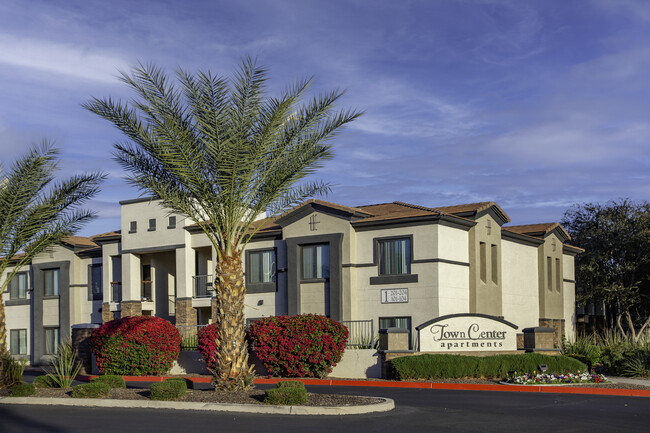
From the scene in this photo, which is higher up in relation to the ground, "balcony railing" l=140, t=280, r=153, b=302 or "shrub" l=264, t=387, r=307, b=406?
"balcony railing" l=140, t=280, r=153, b=302

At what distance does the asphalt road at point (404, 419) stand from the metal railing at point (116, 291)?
71.9 ft

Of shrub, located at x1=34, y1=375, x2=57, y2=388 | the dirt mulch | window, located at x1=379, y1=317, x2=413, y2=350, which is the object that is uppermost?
window, located at x1=379, y1=317, x2=413, y2=350

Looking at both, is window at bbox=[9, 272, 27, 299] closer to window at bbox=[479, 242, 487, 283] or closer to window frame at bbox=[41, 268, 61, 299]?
window frame at bbox=[41, 268, 61, 299]

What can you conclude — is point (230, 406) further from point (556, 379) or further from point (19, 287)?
point (19, 287)

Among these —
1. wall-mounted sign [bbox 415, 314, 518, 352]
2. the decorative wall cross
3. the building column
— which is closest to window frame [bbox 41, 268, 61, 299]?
the building column

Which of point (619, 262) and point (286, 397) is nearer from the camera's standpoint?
point (286, 397)

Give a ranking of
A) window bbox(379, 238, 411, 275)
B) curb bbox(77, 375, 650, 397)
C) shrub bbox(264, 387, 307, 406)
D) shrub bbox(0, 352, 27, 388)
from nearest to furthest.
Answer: shrub bbox(264, 387, 307, 406) → curb bbox(77, 375, 650, 397) → shrub bbox(0, 352, 27, 388) → window bbox(379, 238, 411, 275)

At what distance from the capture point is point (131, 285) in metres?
39.8

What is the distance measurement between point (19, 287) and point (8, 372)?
85.3 feet

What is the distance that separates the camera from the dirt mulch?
56.0 ft

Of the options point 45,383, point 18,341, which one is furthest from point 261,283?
point 18,341

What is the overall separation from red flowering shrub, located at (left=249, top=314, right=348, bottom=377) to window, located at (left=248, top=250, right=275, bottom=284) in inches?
343

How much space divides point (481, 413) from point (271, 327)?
39.7ft

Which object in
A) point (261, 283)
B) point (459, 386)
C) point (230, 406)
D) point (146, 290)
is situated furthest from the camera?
point (146, 290)
